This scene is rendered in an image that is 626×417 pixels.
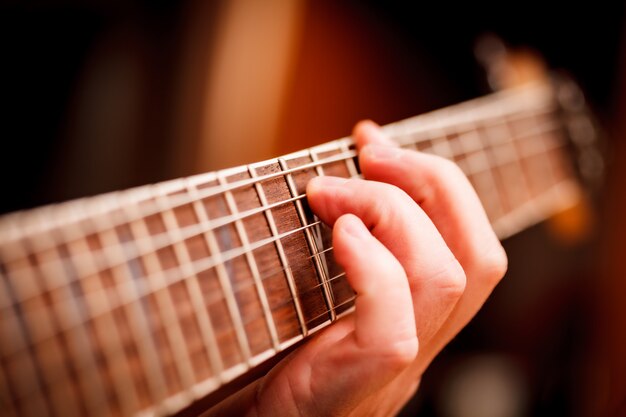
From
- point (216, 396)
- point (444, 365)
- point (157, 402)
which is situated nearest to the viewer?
point (157, 402)

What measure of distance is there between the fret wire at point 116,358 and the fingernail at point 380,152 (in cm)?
27

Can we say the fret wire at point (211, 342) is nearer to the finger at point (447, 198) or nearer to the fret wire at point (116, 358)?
the fret wire at point (116, 358)

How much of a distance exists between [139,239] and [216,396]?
364 mm

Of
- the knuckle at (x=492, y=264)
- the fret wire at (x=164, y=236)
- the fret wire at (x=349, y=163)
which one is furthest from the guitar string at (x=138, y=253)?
the knuckle at (x=492, y=264)

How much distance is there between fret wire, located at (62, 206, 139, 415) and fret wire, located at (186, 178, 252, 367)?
0.08 metres

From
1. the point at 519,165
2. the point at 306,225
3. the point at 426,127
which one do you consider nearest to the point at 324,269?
the point at 306,225

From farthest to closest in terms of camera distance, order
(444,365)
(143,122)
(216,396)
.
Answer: (444,365), (143,122), (216,396)

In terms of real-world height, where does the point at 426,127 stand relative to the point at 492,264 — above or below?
above

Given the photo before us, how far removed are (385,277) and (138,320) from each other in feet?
0.62

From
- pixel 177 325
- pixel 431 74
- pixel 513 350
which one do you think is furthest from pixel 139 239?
pixel 513 350

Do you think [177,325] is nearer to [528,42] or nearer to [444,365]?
[444,365]

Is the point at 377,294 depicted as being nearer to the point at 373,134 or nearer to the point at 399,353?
the point at 399,353

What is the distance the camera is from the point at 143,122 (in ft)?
2.69

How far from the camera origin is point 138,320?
30 centimetres
